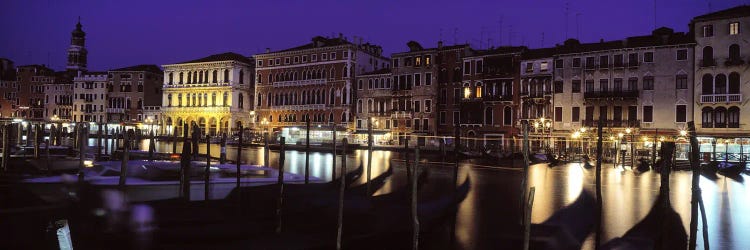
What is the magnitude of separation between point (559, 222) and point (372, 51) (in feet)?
130

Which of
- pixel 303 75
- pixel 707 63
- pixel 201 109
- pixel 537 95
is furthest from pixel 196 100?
pixel 707 63

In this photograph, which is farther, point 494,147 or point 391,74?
point 391,74

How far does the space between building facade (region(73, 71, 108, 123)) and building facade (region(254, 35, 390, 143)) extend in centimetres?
2204

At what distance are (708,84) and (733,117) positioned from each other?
213 centimetres

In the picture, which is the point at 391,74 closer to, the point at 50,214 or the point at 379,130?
the point at 379,130

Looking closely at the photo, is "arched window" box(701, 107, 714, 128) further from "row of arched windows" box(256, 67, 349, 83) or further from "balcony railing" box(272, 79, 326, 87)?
"balcony railing" box(272, 79, 326, 87)

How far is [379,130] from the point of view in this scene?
141ft

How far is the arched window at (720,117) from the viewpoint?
29022 mm

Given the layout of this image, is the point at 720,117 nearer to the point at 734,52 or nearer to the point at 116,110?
the point at 734,52

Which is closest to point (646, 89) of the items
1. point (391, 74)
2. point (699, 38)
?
point (699, 38)

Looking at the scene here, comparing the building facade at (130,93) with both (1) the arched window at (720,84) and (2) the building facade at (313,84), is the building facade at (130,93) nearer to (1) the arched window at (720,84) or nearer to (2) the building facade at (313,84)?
(2) the building facade at (313,84)

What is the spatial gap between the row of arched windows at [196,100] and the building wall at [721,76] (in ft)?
128

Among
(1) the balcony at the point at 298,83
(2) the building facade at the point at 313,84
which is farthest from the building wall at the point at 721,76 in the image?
(1) the balcony at the point at 298,83

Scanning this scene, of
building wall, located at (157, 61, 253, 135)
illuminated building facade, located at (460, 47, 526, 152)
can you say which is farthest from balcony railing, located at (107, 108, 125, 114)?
illuminated building facade, located at (460, 47, 526, 152)
